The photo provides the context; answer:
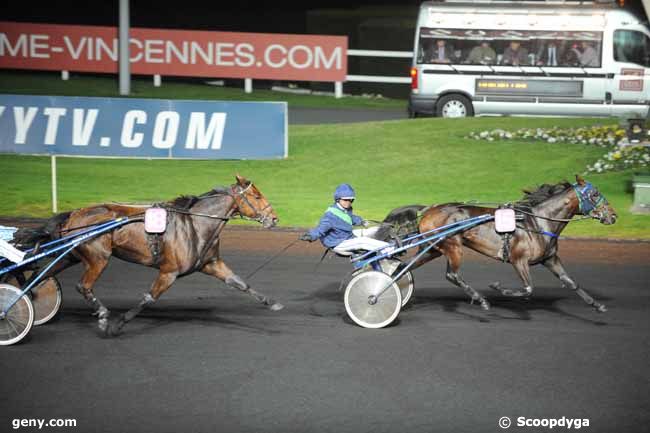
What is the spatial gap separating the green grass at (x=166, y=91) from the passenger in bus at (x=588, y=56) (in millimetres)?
6056

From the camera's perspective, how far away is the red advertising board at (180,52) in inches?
1082

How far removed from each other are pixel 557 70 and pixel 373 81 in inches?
294

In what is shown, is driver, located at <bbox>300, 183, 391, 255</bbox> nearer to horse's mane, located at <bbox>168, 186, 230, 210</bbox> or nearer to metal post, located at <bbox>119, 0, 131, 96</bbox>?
horse's mane, located at <bbox>168, 186, 230, 210</bbox>

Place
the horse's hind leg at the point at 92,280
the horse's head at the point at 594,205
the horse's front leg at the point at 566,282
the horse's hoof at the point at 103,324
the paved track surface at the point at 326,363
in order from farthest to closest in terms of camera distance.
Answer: the horse's head at the point at 594,205, the horse's front leg at the point at 566,282, the horse's hind leg at the point at 92,280, the horse's hoof at the point at 103,324, the paved track surface at the point at 326,363

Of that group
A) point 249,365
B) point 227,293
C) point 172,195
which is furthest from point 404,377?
point 172,195

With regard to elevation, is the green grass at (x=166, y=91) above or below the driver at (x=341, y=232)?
above

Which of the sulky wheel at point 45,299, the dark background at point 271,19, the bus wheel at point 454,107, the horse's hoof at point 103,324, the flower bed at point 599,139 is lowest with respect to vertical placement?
the horse's hoof at point 103,324

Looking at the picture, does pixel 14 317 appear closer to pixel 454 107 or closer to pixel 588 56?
pixel 454 107

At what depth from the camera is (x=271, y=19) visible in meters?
32.5

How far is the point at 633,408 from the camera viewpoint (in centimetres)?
719

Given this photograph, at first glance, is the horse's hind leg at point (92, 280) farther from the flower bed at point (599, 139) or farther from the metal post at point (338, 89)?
the metal post at point (338, 89)

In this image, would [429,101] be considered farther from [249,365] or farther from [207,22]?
[249,365]

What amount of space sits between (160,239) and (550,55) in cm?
1622

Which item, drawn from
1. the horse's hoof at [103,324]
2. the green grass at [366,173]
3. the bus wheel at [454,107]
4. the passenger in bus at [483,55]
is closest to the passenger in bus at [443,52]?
the passenger in bus at [483,55]
